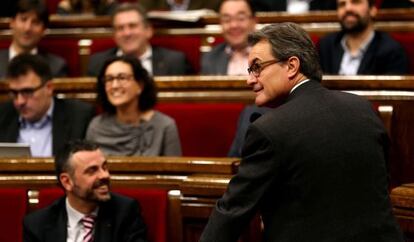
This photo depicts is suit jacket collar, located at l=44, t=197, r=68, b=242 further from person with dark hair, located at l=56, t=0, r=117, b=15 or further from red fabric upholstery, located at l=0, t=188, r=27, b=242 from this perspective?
person with dark hair, located at l=56, t=0, r=117, b=15

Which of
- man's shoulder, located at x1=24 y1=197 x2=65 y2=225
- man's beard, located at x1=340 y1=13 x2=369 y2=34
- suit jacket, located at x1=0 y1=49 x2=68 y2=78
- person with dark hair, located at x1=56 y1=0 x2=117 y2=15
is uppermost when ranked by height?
man's beard, located at x1=340 y1=13 x2=369 y2=34

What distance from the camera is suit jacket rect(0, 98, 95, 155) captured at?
5.03ft

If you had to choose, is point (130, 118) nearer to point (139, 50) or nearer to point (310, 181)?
point (139, 50)

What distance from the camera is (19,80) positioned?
1.56 metres

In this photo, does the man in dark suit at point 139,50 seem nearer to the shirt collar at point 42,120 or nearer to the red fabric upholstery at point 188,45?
the red fabric upholstery at point 188,45

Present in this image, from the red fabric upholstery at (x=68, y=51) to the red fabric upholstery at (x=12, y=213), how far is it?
80cm

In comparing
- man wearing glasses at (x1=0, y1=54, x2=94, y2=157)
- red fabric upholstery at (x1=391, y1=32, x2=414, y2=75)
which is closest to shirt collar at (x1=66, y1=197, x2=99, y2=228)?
man wearing glasses at (x1=0, y1=54, x2=94, y2=157)

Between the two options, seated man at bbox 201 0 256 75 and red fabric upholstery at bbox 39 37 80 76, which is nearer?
seated man at bbox 201 0 256 75

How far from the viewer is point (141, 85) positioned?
150cm

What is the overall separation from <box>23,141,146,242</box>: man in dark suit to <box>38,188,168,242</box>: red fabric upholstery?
20 millimetres

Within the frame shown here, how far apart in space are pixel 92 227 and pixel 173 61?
0.72m

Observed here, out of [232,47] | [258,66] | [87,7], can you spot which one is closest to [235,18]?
[232,47]

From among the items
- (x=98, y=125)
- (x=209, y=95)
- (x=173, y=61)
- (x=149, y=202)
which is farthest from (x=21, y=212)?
(x=173, y=61)

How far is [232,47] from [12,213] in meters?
0.76
